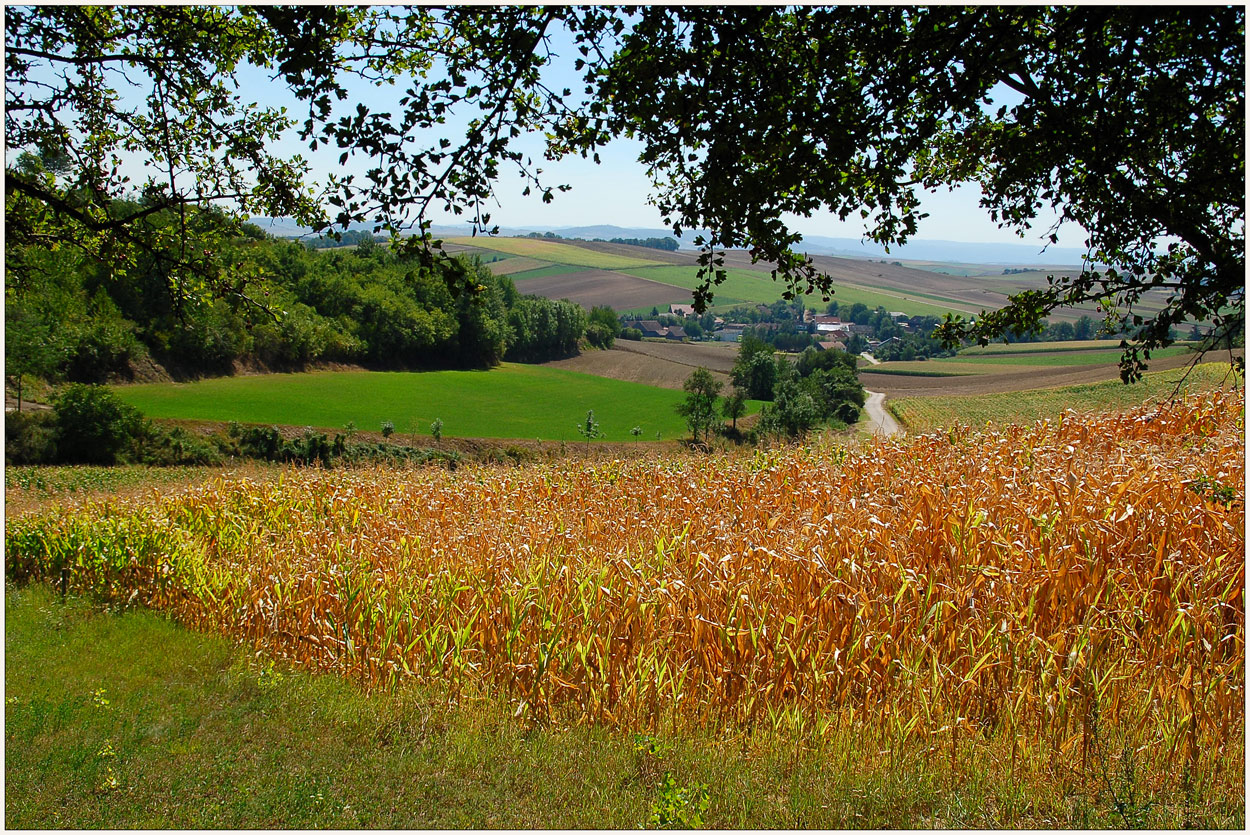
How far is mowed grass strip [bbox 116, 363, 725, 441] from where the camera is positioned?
43.9 meters

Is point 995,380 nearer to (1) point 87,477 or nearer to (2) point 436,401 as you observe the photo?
(1) point 87,477

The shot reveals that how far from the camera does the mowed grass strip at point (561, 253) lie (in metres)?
91.5

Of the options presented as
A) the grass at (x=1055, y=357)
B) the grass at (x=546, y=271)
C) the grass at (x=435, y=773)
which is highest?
the grass at (x=546, y=271)

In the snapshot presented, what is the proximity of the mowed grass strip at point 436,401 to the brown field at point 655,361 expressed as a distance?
4.50ft

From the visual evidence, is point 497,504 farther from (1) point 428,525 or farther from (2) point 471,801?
(2) point 471,801

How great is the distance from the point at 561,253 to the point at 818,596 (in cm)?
9800

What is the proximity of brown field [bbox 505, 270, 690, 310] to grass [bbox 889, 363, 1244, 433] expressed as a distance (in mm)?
46411

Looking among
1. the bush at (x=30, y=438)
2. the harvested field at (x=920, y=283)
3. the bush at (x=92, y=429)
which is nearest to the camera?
the bush at (x=30, y=438)

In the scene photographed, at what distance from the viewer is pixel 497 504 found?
9.53 metres

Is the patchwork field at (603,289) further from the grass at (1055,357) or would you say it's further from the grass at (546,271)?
the grass at (1055,357)

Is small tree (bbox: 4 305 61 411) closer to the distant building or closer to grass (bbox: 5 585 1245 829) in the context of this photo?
grass (bbox: 5 585 1245 829)

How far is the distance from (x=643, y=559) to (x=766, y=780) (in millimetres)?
2684

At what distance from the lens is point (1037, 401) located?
23031mm

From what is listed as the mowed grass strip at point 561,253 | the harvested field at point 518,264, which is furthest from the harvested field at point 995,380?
the mowed grass strip at point 561,253
